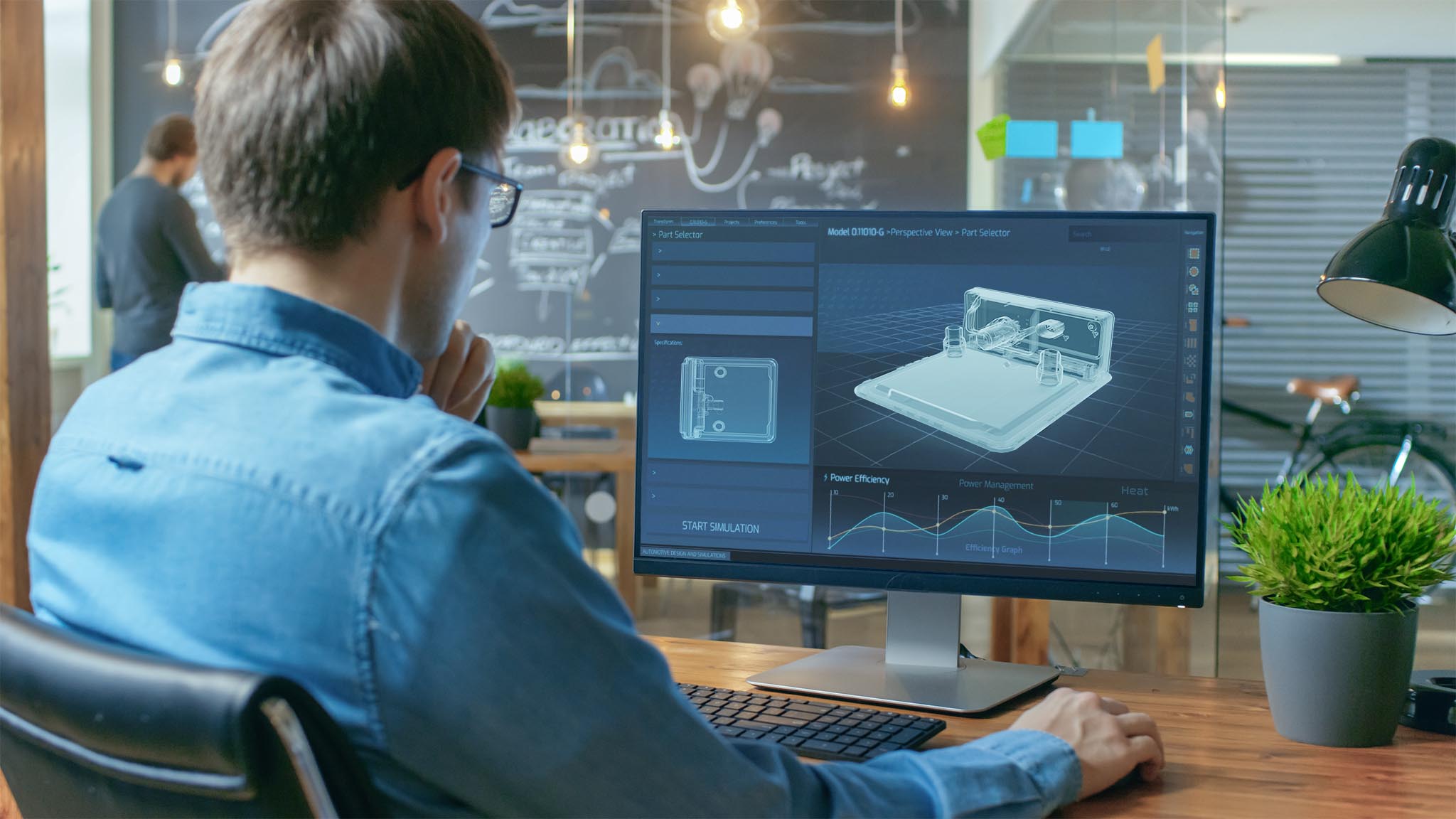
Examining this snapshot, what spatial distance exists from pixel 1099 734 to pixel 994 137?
120 inches

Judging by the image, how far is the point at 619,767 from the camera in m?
0.67

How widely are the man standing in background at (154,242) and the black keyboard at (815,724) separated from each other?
3773 millimetres

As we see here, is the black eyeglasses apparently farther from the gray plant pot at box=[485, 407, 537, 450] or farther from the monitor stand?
the gray plant pot at box=[485, 407, 537, 450]

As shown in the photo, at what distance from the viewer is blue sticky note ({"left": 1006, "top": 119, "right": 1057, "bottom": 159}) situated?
3584 millimetres

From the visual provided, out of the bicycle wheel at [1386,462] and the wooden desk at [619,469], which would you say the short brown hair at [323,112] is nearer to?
the wooden desk at [619,469]

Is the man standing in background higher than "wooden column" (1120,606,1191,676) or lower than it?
higher

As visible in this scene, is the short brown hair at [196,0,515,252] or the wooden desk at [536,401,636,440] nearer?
the short brown hair at [196,0,515,252]

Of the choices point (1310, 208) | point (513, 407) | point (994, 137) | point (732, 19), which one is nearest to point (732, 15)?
point (732, 19)

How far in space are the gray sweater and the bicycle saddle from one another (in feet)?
14.0

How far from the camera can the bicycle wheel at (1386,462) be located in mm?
5000

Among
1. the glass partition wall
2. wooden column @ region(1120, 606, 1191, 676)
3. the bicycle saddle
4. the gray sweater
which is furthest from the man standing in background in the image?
the bicycle saddle

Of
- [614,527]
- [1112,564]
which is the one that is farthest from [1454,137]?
[1112,564]

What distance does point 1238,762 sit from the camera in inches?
41.4

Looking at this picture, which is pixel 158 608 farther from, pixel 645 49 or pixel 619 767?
pixel 645 49
